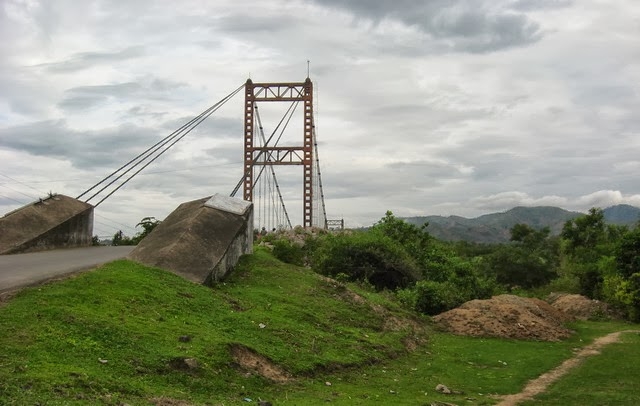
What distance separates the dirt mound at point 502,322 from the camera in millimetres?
16969

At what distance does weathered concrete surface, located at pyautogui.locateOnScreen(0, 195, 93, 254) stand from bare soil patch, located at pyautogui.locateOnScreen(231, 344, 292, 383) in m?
8.31

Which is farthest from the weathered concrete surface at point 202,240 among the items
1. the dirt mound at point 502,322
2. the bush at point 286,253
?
the dirt mound at point 502,322

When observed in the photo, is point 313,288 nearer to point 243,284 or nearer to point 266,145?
point 243,284

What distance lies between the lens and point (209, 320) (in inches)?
421

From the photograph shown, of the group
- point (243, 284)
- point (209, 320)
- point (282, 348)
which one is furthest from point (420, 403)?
point (243, 284)

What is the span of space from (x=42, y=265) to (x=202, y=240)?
11.6 feet

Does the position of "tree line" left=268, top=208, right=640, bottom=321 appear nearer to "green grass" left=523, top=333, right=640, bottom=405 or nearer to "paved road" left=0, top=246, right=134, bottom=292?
"green grass" left=523, top=333, right=640, bottom=405

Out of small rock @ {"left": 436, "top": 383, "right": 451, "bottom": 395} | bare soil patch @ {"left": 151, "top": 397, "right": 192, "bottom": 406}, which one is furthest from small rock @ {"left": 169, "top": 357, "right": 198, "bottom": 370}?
small rock @ {"left": 436, "top": 383, "right": 451, "bottom": 395}

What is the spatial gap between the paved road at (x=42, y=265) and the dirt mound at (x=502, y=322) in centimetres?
973

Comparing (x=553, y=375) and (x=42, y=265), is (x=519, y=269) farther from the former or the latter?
(x=42, y=265)

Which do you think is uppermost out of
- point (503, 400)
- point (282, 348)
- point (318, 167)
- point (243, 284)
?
point (318, 167)

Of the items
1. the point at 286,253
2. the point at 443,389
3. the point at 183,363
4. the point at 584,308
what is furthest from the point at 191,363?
the point at 584,308

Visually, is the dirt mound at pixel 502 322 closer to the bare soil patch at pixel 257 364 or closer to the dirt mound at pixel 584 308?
the dirt mound at pixel 584 308

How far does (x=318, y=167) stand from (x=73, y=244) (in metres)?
24.4
